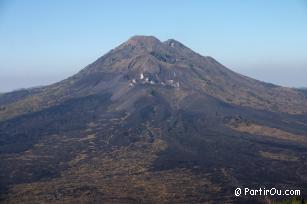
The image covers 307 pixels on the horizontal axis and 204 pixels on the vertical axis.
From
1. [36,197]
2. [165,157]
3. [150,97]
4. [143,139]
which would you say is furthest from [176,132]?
[36,197]

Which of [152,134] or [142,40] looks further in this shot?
[142,40]

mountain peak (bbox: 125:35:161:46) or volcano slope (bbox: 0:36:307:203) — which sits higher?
mountain peak (bbox: 125:35:161:46)

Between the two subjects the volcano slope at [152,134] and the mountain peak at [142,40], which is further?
the mountain peak at [142,40]

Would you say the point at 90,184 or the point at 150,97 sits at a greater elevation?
the point at 150,97

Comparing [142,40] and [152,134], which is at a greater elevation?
[142,40]

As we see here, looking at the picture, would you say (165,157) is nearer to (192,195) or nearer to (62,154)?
(62,154)

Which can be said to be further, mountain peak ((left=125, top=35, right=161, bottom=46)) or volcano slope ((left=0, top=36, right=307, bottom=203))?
mountain peak ((left=125, top=35, right=161, bottom=46))

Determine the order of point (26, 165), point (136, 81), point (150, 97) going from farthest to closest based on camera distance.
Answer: point (136, 81) < point (150, 97) < point (26, 165)

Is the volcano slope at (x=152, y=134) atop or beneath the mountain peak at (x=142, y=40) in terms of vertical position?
beneath
